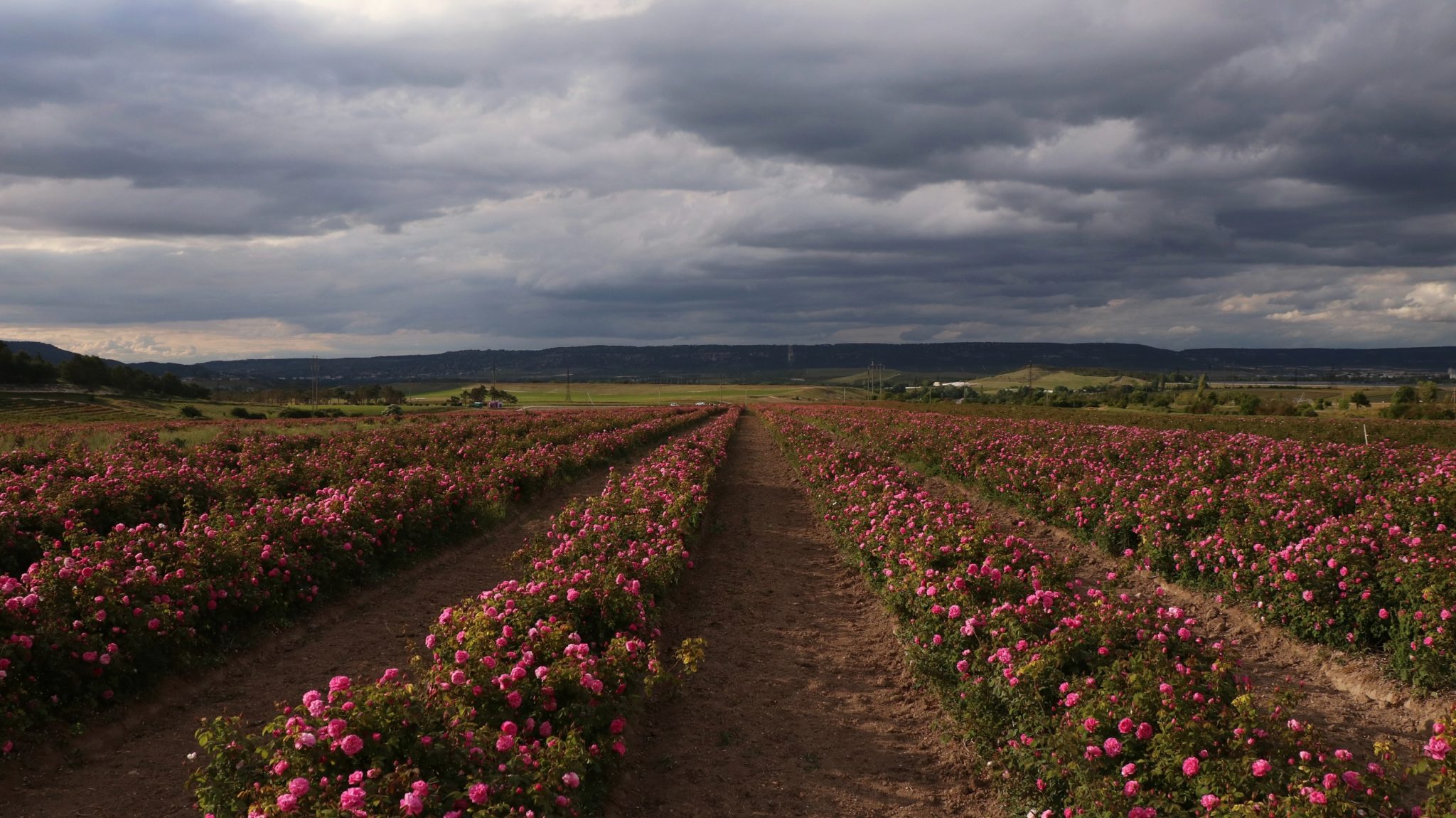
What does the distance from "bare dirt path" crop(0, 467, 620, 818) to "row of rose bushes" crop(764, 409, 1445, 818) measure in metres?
4.53

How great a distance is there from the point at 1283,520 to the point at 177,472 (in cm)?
1819

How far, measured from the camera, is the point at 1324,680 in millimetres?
8305

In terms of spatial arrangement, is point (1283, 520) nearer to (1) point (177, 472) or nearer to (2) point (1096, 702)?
(2) point (1096, 702)

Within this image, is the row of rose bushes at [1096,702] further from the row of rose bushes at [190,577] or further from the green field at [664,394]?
the green field at [664,394]

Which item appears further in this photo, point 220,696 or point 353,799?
point 220,696

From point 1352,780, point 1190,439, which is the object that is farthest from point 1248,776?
point 1190,439

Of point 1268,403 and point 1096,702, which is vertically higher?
point 1096,702

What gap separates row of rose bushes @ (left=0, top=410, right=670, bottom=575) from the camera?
11508mm

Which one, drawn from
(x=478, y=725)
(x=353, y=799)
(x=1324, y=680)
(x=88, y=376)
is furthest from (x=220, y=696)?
(x=88, y=376)

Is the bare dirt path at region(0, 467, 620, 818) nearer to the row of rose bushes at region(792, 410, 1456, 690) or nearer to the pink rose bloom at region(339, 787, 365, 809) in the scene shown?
the pink rose bloom at region(339, 787, 365, 809)

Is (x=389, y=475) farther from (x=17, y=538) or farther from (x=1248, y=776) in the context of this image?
(x=1248, y=776)

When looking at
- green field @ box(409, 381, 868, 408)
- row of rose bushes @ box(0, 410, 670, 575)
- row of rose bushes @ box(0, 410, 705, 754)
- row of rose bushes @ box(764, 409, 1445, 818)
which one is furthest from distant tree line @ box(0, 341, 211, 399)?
row of rose bushes @ box(764, 409, 1445, 818)

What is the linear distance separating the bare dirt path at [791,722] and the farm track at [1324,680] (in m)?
3.03

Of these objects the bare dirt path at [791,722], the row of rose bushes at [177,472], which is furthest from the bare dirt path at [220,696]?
the row of rose bushes at [177,472]
